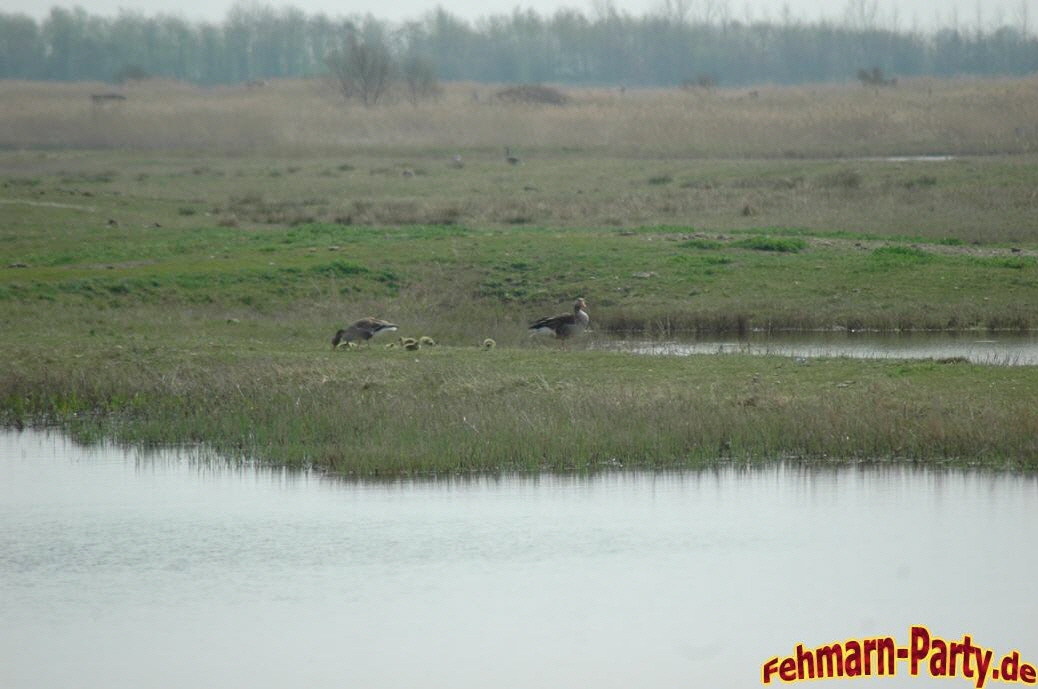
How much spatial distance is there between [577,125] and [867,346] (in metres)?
41.2

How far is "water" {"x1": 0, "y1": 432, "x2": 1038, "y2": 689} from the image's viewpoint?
10.3m

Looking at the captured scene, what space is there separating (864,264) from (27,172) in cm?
3289

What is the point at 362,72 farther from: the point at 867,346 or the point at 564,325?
the point at 867,346

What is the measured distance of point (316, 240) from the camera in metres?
30.6

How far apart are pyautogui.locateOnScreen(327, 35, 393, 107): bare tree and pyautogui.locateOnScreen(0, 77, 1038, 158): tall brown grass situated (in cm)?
1292

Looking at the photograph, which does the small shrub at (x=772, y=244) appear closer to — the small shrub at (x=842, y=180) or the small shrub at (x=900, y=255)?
the small shrub at (x=900, y=255)

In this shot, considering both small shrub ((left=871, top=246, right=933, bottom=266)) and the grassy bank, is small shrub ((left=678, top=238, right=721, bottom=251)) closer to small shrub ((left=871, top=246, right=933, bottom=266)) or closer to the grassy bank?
small shrub ((left=871, top=246, right=933, bottom=266))

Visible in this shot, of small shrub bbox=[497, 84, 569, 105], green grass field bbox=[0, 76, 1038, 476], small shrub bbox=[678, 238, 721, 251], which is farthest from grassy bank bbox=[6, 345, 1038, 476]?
small shrub bbox=[497, 84, 569, 105]

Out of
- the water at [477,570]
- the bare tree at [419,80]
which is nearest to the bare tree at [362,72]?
the bare tree at [419,80]

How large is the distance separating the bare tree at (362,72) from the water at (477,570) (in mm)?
68646

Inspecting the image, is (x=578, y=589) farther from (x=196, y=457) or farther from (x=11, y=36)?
(x=11, y=36)

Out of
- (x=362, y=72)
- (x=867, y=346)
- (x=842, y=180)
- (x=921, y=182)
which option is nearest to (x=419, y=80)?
(x=362, y=72)

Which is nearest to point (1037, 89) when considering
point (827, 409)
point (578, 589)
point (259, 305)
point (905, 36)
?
point (259, 305)

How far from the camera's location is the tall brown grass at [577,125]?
182 feet
